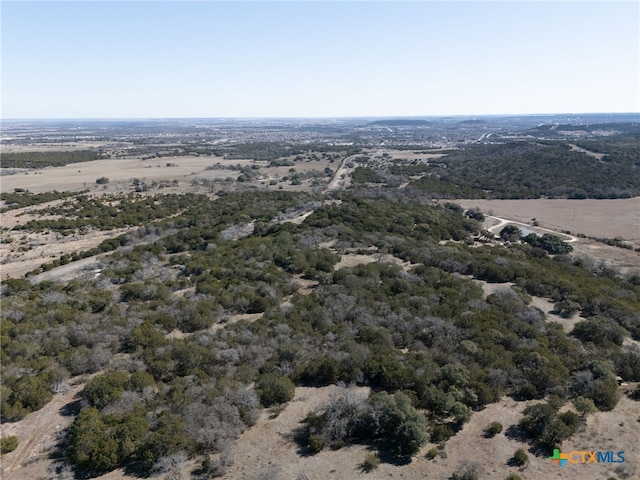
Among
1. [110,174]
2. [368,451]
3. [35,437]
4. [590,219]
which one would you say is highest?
[110,174]

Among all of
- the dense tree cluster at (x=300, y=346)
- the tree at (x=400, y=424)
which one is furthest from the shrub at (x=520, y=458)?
the tree at (x=400, y=424)

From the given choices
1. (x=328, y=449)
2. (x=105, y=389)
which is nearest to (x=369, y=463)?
(x=328, y=449)

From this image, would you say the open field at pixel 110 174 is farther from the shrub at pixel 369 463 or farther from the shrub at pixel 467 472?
the shrub at pixel 467 472

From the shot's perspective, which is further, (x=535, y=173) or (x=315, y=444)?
(x=535, y=173)

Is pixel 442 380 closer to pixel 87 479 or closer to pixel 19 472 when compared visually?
pixel 87 479


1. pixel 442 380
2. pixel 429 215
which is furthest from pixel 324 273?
pixel 429 215

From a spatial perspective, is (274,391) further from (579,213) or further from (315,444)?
(579,213)

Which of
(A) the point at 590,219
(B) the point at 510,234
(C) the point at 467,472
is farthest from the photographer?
(A) the point at 590,219
